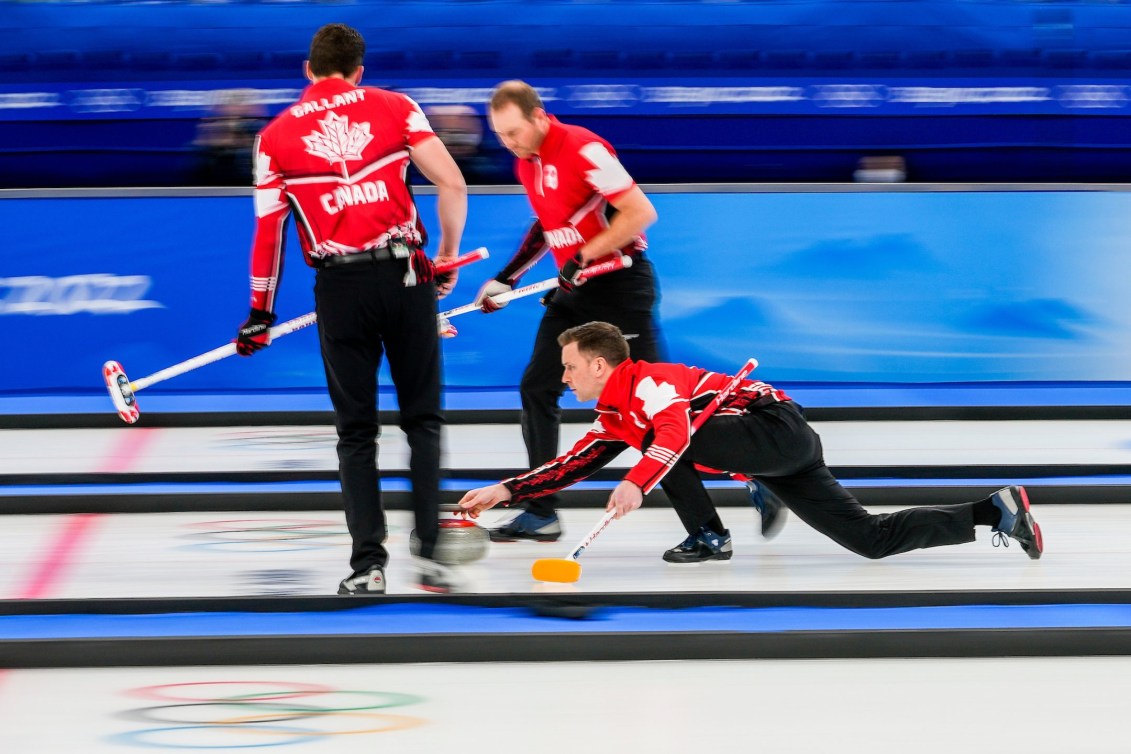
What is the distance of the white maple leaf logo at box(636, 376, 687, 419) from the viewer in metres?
3.64

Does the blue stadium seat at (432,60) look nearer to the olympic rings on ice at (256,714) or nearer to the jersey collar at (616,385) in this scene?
the jersey collar at (616,385)

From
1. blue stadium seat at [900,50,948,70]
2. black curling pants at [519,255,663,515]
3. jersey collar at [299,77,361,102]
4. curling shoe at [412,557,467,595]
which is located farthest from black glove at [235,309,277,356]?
blue stadium seat at [900,50,948,70]

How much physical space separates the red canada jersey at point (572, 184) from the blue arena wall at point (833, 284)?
9.04 ft

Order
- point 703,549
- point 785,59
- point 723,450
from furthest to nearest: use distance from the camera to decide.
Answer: point 785,59 < point 703,549 < point 723,450

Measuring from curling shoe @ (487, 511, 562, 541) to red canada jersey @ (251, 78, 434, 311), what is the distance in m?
1.21

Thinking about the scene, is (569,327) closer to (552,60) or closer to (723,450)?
(723,450)

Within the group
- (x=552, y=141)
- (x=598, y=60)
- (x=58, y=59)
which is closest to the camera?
(x=552, y=141)

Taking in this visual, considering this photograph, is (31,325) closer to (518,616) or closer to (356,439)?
(356,439)

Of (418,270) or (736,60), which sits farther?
(736,60)

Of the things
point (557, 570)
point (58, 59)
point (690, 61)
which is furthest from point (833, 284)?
point (58, 59)

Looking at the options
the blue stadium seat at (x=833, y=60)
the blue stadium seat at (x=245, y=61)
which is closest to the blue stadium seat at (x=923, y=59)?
the blue stadium seat at (x=833, y=60)

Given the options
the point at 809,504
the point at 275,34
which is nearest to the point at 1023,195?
the point at 809,504

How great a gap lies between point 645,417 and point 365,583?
0.88m

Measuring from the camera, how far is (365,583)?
3.47 meters
